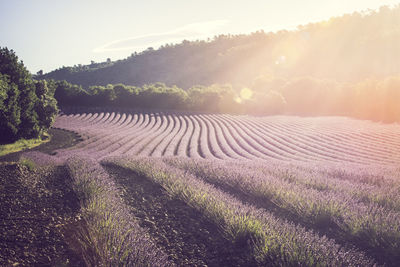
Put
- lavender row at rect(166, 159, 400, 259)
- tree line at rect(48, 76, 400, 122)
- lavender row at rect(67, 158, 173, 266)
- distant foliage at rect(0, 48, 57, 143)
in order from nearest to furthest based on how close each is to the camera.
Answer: lavender row at rect(67, 158, 173, 266) < lavender row at rect(166, 159, 400, 259) < distant foliage at rect(0, 48, 57, 143) < tree line at rect(48, 76, 400, 122)

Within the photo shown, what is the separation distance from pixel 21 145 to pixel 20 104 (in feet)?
8.98

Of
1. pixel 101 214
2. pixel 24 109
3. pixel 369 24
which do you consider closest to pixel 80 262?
pixel 101 214

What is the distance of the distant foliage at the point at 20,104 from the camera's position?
561 inches

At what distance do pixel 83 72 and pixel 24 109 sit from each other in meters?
93.8

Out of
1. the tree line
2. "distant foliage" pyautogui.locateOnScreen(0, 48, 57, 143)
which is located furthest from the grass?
the tree line

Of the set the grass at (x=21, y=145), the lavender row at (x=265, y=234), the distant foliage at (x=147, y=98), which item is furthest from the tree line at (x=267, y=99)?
the lavender row at (x=265, y=234)

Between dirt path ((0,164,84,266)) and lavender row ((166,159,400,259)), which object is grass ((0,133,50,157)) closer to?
dirt path ((0,164,84,266))

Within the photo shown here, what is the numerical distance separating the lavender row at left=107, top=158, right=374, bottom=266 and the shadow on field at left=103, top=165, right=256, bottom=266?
5.4 inches

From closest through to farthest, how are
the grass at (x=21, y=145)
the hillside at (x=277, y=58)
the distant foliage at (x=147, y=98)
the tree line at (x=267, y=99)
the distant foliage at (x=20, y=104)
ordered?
1. the grass at (x=21, y=145)
2. the distant foliage at (x=20, y=104)
3. the tree line at (x=267, y=99)
4. the distant foliage at (x=147, y=98)
5. the hillside at (x=277, y=58)

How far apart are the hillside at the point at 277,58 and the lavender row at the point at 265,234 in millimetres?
80708

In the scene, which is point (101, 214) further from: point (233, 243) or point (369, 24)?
point (369, 24)

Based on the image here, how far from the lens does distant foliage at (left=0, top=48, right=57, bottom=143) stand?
1426 centimetres

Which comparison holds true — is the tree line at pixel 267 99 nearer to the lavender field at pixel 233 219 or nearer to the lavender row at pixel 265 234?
the lavender field at pixel 233 219

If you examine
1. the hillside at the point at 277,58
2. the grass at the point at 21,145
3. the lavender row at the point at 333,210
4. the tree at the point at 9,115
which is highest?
the hillside at the point at 277,58
